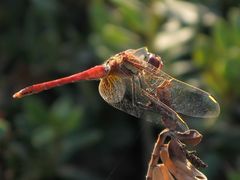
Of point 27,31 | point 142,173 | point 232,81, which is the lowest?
point 142,173

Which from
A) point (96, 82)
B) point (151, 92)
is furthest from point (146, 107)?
point (96, 82)

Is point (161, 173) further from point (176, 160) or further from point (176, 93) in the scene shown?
point (176, 93)

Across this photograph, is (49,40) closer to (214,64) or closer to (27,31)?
(27,31)

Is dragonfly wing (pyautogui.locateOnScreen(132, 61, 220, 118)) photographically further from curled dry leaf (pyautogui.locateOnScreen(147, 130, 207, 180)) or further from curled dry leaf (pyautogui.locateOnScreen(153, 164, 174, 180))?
curled dry leaf (pyautogui.locateOnScreen(153, 164, 174, 180))

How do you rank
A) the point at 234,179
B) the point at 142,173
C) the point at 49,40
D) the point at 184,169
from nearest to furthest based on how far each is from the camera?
the point at 184,169
the point at 234,179
the point at 142,173
the point at 49,40

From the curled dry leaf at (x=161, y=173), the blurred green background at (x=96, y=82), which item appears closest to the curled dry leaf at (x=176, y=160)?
the curled dry leaf at (x=161, y=173)

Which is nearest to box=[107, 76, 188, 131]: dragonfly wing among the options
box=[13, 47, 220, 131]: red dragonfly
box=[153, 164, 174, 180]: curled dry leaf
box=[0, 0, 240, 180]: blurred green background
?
box=[13, 47, 220, 131]: red dragonfly

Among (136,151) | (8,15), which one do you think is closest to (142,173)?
(136,151)
